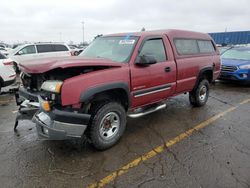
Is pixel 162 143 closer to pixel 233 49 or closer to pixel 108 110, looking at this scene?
pixel 108 110

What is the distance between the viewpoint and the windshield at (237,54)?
9.77m

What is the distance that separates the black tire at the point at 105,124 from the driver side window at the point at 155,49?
3.89ft

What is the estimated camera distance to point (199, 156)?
11.4ft

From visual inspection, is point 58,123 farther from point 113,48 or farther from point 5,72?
point 5,72

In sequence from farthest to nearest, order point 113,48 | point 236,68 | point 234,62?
point 234,62
point 236,68
point 113,48

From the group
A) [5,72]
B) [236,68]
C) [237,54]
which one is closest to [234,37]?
[237,54]

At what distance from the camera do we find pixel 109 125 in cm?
373

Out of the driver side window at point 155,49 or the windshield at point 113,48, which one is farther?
the driver side window at point 155,49

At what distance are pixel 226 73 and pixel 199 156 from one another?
6.52 meters

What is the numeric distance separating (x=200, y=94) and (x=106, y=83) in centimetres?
356

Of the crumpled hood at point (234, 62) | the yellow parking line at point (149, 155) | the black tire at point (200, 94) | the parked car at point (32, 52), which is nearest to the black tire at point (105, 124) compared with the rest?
the yellow parking line at point (149, 155)

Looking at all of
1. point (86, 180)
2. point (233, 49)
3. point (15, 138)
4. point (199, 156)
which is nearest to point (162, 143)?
point (199, 156)

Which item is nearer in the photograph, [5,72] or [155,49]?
[155,49]

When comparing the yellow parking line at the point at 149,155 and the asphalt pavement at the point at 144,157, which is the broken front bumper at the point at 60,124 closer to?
the asphalt pavement at the point at 144,157
